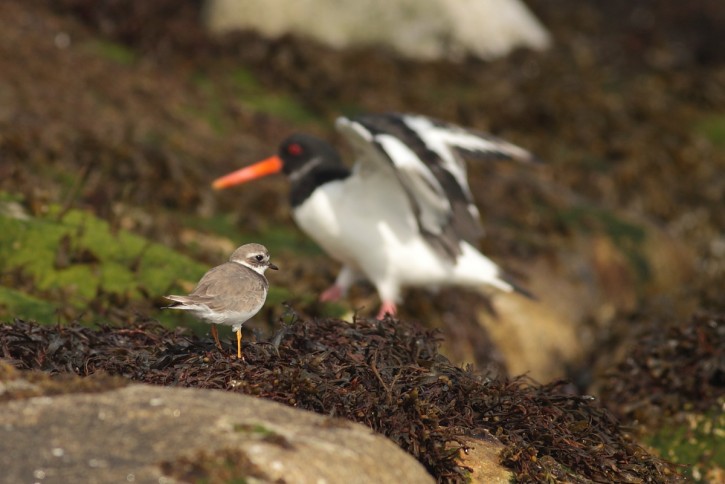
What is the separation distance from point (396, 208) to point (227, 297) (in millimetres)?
3927

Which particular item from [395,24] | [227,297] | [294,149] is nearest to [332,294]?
[294,149]

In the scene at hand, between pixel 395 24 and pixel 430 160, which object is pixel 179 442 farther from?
pixel 395 24

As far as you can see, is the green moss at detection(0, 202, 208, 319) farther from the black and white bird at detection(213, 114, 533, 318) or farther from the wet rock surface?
the wet rock surface

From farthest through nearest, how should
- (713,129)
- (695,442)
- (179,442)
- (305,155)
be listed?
(713,129)
(305,155)
(695,442)
(179,442)

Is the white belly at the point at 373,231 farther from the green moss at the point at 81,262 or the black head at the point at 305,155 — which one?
the green moss at the point at 81,262

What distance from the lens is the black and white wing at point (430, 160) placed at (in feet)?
26.2

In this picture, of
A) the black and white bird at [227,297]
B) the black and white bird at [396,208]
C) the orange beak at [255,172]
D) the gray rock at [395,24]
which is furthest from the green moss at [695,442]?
the gray rock at [395,24]

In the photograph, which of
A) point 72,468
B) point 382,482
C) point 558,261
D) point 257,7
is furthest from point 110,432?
point 257,7

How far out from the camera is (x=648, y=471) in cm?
533

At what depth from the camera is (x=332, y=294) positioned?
8695 millimetres

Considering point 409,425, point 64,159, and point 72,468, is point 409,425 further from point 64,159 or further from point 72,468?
point 64,159

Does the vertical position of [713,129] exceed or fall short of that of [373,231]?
it exceeds it

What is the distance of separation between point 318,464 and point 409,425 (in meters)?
1.10

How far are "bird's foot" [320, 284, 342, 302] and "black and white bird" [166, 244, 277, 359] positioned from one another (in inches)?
124
